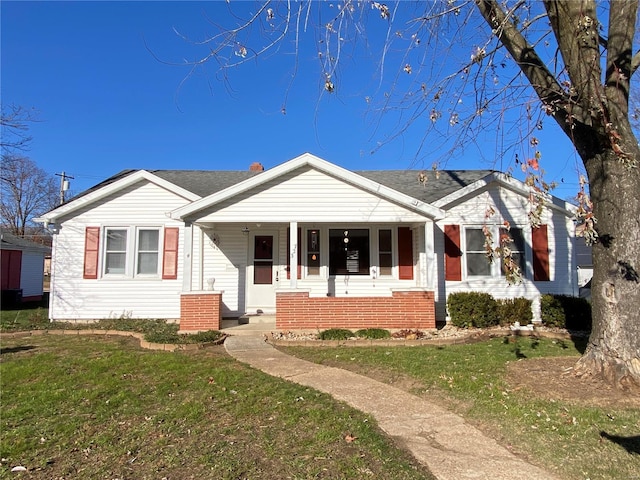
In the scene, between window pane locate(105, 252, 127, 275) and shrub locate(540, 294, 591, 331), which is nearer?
shrub locate(540, 294, 591, 331)

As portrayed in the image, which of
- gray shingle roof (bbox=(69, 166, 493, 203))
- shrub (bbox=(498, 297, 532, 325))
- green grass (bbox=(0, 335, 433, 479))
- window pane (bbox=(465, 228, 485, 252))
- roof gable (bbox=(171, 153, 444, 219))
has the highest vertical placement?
gray shingle roof (bbox=(69, 166, 493, 203))

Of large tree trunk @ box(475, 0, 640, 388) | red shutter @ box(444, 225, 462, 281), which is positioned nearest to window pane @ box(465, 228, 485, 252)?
red shutter @ box(444, 225, 462, 281)

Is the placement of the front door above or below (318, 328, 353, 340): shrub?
above

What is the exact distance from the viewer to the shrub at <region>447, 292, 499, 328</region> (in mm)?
10039

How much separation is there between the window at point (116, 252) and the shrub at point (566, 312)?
11.7 metres

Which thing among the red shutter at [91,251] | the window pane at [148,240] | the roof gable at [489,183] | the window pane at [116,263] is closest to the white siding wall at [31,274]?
the red shutter at [91,251]

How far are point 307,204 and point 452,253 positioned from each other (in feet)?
14.2

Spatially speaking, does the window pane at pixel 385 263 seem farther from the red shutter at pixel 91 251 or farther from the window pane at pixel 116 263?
the red shutter at pixel 91 251

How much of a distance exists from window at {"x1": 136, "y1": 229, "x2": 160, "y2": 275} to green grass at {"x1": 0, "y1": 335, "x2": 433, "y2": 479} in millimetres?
5246

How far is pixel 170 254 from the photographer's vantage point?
11.5 meters

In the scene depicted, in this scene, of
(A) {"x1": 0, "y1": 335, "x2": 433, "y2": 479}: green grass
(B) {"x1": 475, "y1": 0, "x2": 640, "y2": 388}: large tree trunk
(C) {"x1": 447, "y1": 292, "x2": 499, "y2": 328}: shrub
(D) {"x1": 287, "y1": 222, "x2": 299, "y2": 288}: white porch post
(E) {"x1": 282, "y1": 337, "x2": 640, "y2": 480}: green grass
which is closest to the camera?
(A) {"x1": 0, "y1": 335, "x2": 433, "y2": 479}: green grass

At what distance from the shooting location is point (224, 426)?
4.00 meters

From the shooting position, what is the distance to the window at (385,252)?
1156 centimetres

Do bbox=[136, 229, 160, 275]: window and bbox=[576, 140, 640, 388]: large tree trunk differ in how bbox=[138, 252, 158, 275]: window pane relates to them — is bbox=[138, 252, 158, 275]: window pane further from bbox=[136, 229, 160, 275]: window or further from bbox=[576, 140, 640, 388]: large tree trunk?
bbox=[576, 140, 640, 388]: large tree trunk
